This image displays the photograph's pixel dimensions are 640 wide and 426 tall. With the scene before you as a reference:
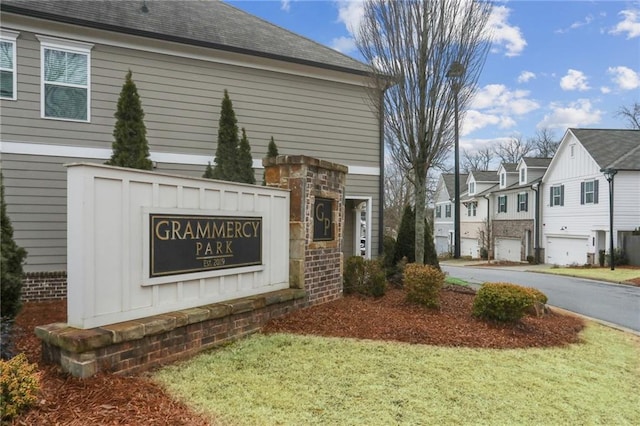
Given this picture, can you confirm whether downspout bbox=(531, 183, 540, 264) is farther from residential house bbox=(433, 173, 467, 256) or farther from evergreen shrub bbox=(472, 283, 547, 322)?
evergreen shrub bbox=(472, 283, 547, 322)

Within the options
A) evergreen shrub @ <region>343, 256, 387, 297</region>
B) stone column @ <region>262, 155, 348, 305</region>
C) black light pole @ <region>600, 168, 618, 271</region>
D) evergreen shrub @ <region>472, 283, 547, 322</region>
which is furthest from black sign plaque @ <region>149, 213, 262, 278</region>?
black light pole @ <region>600, 168, 618, 271</region>

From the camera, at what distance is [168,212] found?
4398 millimetres

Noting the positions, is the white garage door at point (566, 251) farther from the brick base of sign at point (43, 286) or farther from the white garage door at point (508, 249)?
the brick base of sign at point (43, 286)

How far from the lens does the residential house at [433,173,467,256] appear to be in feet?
127

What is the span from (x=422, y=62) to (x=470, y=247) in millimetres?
30182

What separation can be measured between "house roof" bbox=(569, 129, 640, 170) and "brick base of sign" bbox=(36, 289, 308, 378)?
22660mm

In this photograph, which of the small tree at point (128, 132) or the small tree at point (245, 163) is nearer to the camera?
the small tree at point (128, 132)

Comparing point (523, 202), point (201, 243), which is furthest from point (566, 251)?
point (201, 243)

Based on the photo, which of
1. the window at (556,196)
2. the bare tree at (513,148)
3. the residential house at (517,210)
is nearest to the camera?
the window at (556,196)

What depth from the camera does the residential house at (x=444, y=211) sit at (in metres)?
38.8

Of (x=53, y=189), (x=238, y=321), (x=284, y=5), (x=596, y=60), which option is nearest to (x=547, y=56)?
(x=596, y=60)

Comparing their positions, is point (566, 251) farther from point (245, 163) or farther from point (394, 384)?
point (394, 384)

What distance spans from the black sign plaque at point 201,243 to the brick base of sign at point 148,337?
505 millimetres

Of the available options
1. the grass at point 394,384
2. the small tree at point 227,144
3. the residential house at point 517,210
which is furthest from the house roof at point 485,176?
the grass at point 394,384
